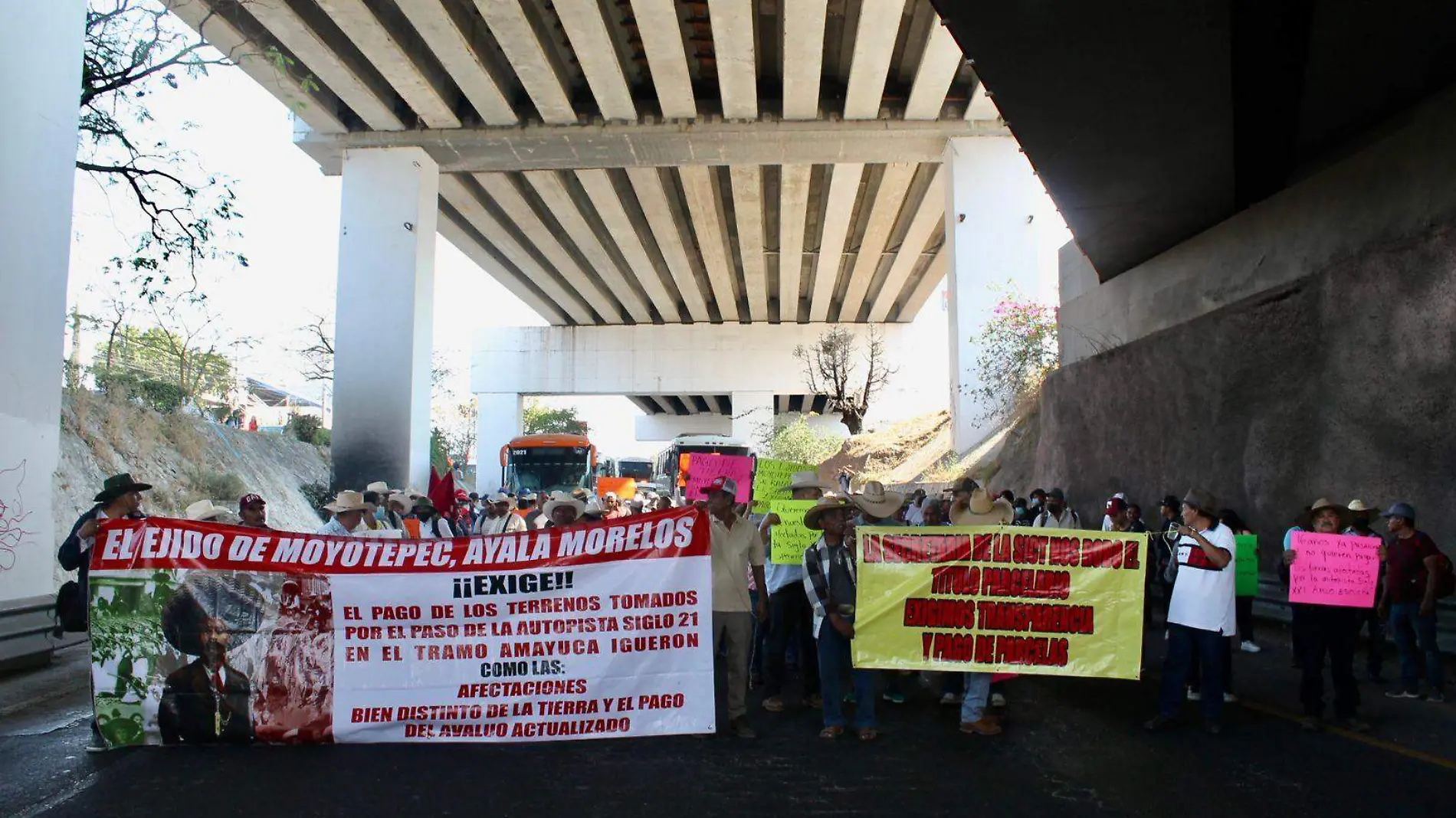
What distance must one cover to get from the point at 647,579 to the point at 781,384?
4202 centimetres

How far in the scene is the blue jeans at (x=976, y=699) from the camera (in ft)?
23.6

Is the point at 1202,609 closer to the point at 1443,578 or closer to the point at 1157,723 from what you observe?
the point at 1157,723

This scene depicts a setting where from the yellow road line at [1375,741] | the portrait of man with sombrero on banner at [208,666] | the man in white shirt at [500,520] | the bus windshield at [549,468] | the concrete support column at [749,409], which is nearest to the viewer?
the yellow road line at [1375,741]

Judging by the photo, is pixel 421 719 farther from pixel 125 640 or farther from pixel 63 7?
pixel 63 7

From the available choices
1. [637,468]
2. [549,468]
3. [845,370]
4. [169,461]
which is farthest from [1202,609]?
[637,468]

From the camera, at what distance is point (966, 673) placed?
7.87m

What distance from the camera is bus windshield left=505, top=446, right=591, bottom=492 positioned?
31.1m

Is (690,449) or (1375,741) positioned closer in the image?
(1375,741)

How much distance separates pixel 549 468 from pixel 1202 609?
25744mm

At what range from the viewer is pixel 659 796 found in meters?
5.67

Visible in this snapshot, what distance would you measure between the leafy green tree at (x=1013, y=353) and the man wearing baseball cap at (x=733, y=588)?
1693 centimetres

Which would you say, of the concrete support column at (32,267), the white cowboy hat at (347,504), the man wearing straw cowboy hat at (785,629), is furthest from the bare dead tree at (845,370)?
the man wearing straw cowboy hat at (785,629)

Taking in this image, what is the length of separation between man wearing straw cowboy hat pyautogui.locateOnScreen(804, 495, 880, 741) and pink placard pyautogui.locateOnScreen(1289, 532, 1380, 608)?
3208 mm

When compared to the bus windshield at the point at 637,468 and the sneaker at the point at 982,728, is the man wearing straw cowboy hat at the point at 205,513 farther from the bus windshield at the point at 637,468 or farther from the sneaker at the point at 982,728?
the bus windshield at the point at 637,468
